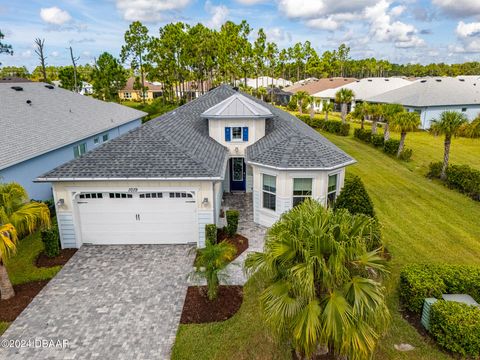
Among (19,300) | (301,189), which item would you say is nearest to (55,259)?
(19,300)

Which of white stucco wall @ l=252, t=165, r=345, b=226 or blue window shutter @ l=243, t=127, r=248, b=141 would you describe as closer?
white stucco wall @ l=252, t=165, r=345, b=226

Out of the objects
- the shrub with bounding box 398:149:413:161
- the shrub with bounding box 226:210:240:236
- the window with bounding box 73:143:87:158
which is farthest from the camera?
the shrub with bounding box 398:149:413:161

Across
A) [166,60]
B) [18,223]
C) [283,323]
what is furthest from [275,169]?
[166,60]

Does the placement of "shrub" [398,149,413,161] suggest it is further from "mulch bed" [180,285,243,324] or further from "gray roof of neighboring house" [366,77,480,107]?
"mulch bed" [180,285,243,324]

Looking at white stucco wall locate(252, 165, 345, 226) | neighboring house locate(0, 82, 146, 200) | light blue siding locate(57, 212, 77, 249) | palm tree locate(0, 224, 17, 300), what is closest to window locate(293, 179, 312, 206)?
white stucco wall locate(252, 165, 345, 226)

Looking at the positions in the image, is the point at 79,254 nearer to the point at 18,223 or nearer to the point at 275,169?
the point at 18,223

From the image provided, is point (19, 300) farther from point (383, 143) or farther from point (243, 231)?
point (383, 143)
